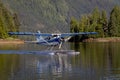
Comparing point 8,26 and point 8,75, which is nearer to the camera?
point 8,75

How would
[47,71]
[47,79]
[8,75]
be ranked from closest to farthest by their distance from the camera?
[47,79]
[8,75]
[47,71]

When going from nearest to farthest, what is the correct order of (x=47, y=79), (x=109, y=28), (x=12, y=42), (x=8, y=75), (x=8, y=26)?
(x=47, y=79), (x=8, y=75), (x=12, y=42), (x=8, y=26), (x=109, y=28)

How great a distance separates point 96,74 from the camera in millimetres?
35312

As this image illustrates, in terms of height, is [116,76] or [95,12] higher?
[95,12]

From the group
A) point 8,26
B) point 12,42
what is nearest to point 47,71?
point 12,42

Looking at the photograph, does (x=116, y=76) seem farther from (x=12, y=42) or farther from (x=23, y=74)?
(x=12, y=42)

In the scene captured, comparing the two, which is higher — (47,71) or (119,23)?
(119,23)

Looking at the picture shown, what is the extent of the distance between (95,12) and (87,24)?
7305 mm

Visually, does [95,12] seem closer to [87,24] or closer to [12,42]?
[87,24]

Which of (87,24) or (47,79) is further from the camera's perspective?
(87,24)

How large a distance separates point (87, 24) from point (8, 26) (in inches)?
1467

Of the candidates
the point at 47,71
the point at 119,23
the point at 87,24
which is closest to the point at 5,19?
the point at 87,24

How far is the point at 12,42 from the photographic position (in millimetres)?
142375

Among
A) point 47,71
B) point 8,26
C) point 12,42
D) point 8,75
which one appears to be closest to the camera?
point 8,75
